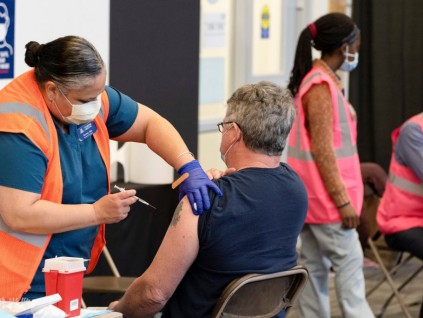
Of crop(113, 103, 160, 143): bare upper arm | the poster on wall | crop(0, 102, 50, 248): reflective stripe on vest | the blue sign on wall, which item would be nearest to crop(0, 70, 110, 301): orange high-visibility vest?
crop(0, 102, 50, 248): reflective stripe on vest

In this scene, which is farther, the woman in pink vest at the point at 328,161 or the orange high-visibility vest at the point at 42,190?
the woman in pink vest at the point at 328,161

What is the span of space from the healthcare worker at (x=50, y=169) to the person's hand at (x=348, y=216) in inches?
60.7

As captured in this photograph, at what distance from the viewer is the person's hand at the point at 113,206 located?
2.32 meters

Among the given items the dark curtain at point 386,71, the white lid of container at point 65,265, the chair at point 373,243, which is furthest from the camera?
the dark curtain at point 386,71

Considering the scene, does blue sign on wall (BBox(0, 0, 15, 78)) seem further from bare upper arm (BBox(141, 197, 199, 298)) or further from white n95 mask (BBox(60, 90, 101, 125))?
bare upper arm (BBox(141, 197, 199, 298))

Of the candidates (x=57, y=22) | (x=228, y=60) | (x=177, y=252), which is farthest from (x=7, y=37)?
(x=228, y=60)

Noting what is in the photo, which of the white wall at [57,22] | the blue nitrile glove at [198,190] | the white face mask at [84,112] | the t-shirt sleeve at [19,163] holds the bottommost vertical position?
the blue nitrile glove at [198,190]

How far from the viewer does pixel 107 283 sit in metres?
3.54

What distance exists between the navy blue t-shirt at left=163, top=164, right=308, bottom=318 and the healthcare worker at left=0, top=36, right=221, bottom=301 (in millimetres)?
57

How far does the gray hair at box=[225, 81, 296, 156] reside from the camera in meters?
2.42

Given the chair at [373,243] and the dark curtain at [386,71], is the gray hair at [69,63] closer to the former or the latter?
the chair at [373,243]

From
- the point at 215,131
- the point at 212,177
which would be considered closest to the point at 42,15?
the point at 212,177

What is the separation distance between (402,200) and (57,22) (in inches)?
68.6

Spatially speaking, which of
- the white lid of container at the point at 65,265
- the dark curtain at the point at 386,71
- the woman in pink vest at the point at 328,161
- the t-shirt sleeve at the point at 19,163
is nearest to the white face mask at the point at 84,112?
the t-shirt sleeve at the point at 19,163
